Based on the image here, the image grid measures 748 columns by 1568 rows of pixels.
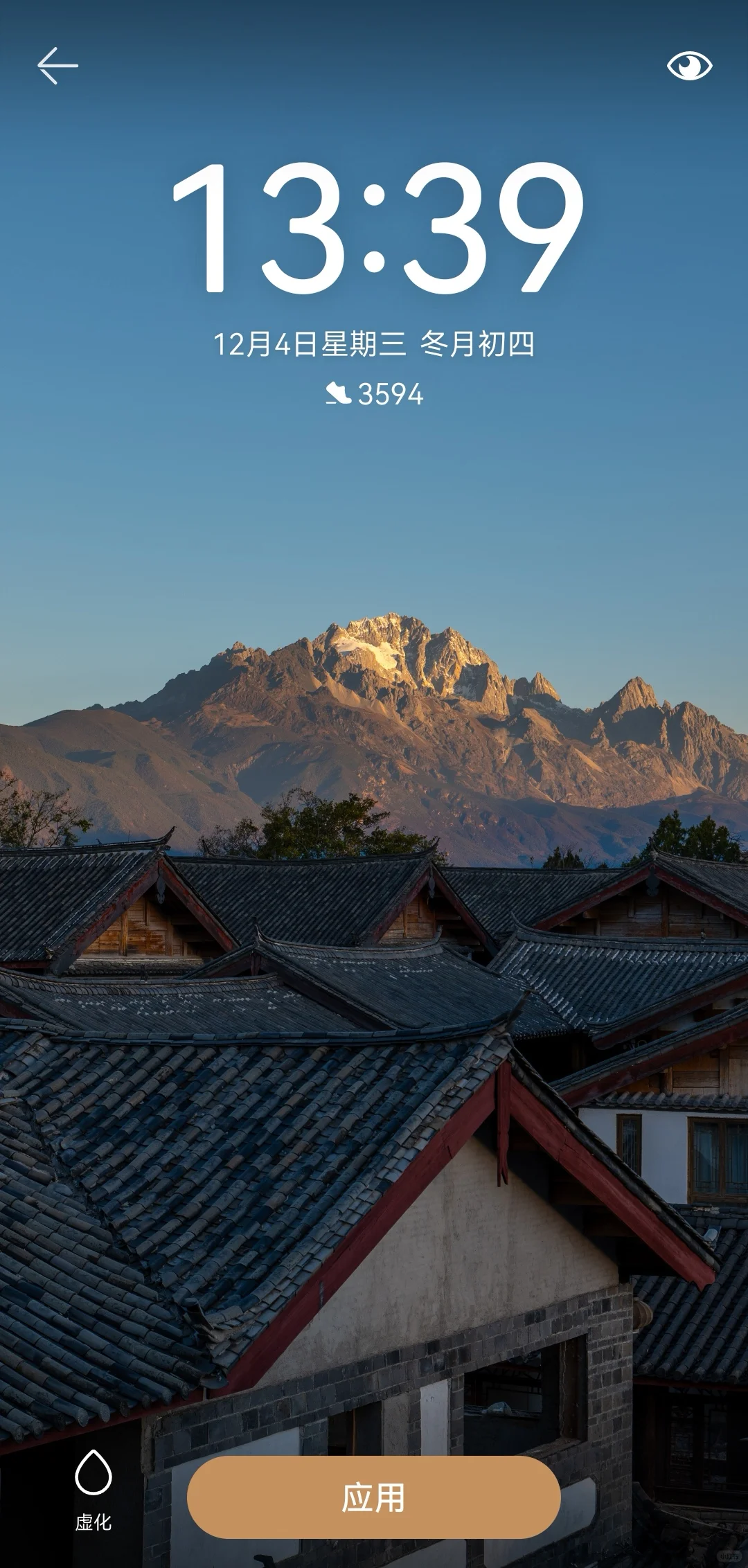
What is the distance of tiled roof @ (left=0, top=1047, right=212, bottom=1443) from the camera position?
300 inches

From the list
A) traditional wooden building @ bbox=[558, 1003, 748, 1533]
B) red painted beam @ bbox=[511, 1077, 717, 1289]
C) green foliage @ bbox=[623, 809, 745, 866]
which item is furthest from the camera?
green foliage @ bbox=[623, 809, 745, 866]

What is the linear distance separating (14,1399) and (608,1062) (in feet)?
57.9

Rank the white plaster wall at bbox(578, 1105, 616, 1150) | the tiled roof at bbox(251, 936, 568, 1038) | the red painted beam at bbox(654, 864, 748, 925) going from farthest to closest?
the red painted beam at bbox(654, 864, 748, 925) → the tiled roof at bbox(251, 936, 568, 1038) → the white plaster wall at bbox(578, 1105, 616, 1150)

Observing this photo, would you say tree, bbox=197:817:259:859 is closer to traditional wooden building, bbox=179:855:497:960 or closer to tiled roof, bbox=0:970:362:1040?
traditional wooden building, bbox=179:855:497:960

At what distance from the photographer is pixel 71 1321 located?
8.34m

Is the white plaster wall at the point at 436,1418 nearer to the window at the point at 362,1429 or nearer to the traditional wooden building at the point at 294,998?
the window at the point at 362,1429

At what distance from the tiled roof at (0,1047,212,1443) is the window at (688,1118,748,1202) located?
1553 cm

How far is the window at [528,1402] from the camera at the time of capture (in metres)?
12.0

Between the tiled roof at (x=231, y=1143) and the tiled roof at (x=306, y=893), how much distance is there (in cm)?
3170

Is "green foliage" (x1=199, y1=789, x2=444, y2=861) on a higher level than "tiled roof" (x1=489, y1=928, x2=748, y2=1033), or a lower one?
higher

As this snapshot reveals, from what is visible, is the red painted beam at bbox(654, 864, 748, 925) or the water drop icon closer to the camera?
the water drop icon

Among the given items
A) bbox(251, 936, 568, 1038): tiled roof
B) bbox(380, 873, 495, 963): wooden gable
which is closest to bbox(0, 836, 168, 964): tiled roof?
bbox(251, 936, 568, 1038): tiled roof

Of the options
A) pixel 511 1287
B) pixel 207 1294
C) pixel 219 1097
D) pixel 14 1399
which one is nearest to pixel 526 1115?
pixel 511 1287

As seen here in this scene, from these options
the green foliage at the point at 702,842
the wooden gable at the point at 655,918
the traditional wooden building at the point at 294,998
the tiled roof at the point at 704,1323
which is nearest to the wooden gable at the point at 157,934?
the traditional wooden building at the point at 294,998
